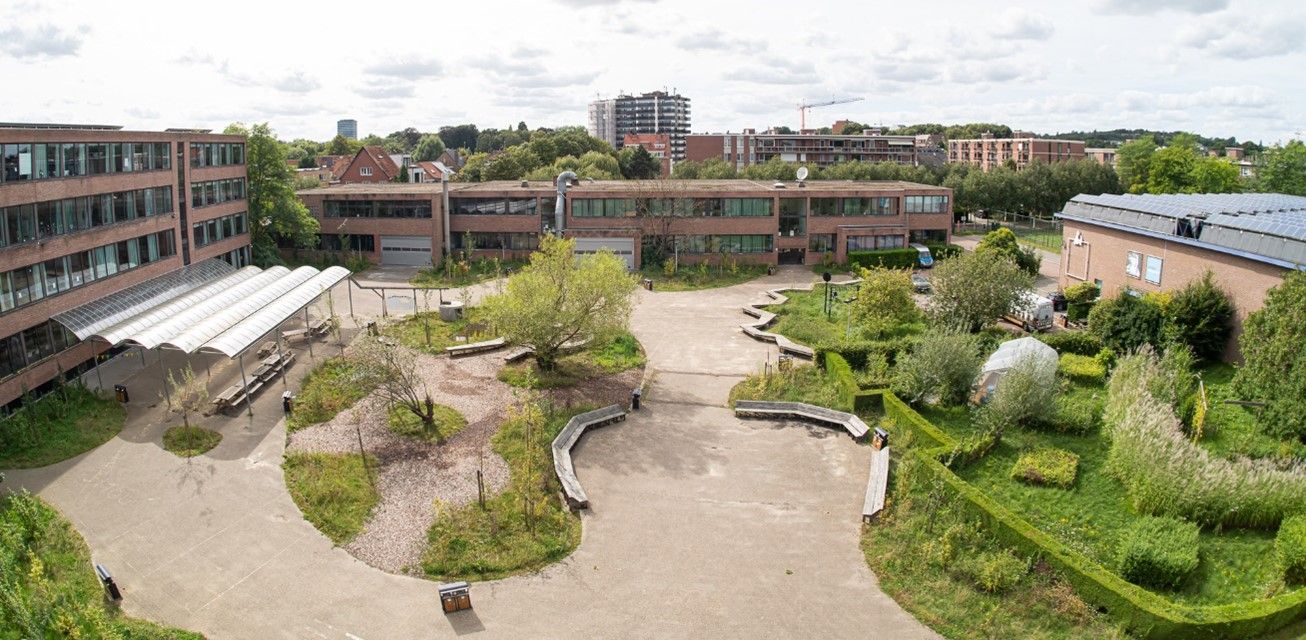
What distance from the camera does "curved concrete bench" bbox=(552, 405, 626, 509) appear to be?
24.6 metres

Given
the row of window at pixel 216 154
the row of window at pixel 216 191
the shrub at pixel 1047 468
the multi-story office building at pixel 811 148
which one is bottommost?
the shrub at pixel 1047 468

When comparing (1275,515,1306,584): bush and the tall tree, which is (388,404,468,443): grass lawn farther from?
the tall tree

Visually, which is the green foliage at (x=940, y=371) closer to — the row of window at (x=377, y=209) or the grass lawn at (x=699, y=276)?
the grass lawn at (x=699, y=276)

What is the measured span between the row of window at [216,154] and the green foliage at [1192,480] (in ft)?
146

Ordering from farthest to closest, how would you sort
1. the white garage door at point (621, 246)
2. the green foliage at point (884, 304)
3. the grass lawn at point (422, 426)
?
the white garage door at point (621, 246), the green foliage at point (884, 304), the grass lawn at point (422, 426)

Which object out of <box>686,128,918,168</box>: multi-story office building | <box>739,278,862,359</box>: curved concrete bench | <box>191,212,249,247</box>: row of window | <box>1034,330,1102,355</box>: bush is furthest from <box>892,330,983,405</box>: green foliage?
<box>686,128,918,168</box>: multi-story office building

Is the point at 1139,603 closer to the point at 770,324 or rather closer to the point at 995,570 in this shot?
the point at 995,570

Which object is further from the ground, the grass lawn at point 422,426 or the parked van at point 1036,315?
the parked van at point 1036,315

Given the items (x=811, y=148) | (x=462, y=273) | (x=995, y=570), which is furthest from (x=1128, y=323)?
(x=811, y=148)

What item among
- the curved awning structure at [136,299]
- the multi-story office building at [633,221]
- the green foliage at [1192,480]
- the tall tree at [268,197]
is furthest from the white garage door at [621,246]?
the green foliage at [1192,480]

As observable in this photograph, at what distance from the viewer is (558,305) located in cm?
3362

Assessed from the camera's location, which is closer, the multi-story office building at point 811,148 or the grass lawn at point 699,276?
the grass lawn at point 699,276

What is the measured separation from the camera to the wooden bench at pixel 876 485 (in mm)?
23766

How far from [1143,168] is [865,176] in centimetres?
3037
